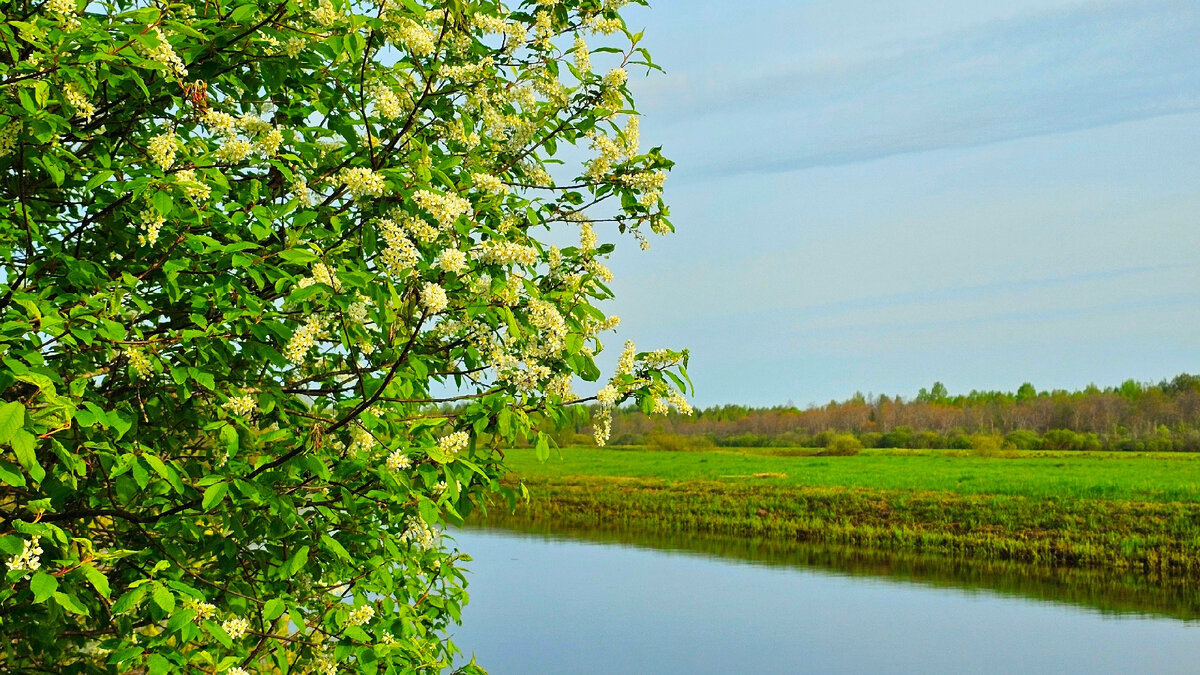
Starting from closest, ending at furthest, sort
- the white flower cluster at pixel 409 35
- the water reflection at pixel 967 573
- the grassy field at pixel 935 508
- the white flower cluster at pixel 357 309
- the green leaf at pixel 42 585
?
the green leaf at pixel 42 585, the white flower cluster at pixel 357 309, the white flower cluster at pixel 409 35, the water reflection at pixel 967 573, the grassy field at pixel 935 508

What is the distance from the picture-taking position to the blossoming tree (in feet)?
12.6

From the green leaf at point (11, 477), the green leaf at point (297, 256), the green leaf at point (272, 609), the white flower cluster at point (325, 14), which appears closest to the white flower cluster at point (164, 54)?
the white flower cluster at point (325, 14)

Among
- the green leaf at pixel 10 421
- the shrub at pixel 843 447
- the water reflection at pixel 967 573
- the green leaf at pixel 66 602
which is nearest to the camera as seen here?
the green leaf at pixel 10 421

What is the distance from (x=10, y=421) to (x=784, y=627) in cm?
2311

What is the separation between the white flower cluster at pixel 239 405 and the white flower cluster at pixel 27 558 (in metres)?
0.90

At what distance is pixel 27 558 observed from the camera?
3.63m

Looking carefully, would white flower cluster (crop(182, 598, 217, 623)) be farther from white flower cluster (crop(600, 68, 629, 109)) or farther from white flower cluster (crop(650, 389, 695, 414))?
white flower cluster (crop(600, 68, 629, 109))

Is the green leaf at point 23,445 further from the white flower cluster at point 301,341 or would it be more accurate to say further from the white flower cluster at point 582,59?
the white flower cluster at point 582,59

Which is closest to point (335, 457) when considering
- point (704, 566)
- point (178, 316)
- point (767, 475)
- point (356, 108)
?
point (178, 316)

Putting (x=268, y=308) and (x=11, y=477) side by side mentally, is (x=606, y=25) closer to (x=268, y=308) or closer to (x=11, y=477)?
(x=268, y=308)

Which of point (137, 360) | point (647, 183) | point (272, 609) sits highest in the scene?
point (647, 183)

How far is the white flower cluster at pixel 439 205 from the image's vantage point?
13.3ft

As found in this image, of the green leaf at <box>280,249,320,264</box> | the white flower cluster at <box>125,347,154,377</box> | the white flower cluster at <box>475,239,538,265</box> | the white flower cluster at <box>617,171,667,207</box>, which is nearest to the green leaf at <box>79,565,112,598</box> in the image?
the white flower cluster at <box>125,347,154,377</box>

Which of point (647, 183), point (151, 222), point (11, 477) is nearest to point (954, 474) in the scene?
point (647, 183)
